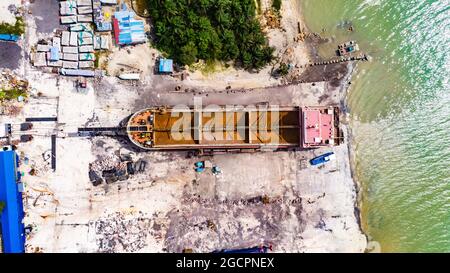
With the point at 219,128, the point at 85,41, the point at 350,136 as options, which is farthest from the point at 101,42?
the point at 350,136

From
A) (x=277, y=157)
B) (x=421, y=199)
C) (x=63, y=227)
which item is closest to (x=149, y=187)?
(x=63, y=227)

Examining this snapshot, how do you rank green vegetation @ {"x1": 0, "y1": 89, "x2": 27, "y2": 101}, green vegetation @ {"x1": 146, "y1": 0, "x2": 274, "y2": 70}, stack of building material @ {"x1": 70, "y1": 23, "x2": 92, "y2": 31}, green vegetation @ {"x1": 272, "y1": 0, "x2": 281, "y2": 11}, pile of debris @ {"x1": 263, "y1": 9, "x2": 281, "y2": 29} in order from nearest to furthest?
green vegetation @ {"x1": 146, "y1": 0, "x2": 274, "y2": 70} < green vegetation @ {"x1": 0, "y1": 89, "x2": 27, "y2": 101} < stack of building material @ {"x1": 70, "y1": 23, "x2": 92, "y2": 31} < green vegetation @ {"x1": 272, "y1": 0, "x2": 281, "y2": 11} < pile of debris @ {"x1": 263, "y1": 9, "x2": 281, "y2": 29}

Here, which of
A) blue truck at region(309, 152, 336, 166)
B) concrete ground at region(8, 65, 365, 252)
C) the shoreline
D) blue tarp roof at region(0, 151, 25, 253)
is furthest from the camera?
the shoreline

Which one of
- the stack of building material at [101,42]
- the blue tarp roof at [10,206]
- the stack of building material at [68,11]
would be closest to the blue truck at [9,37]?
the stack of building material at [68,11]

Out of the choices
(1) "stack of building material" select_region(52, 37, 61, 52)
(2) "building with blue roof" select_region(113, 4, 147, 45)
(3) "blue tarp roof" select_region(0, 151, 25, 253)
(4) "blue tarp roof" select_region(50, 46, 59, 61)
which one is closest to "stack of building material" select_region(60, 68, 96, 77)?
(4) "blue tarp roof" select_region(50, 46, 59, 61)

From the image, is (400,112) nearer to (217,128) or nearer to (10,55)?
(217,128)

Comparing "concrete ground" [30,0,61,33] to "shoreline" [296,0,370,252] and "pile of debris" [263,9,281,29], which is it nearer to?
"pile of debris" [263,9,281,29]

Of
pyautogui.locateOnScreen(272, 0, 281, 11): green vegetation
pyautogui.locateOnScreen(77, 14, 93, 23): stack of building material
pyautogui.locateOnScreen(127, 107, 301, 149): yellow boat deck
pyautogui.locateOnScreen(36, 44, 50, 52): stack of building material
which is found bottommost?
pyautogui.locateOnScreen(127, 107, 301, 149): yellow boat deck
